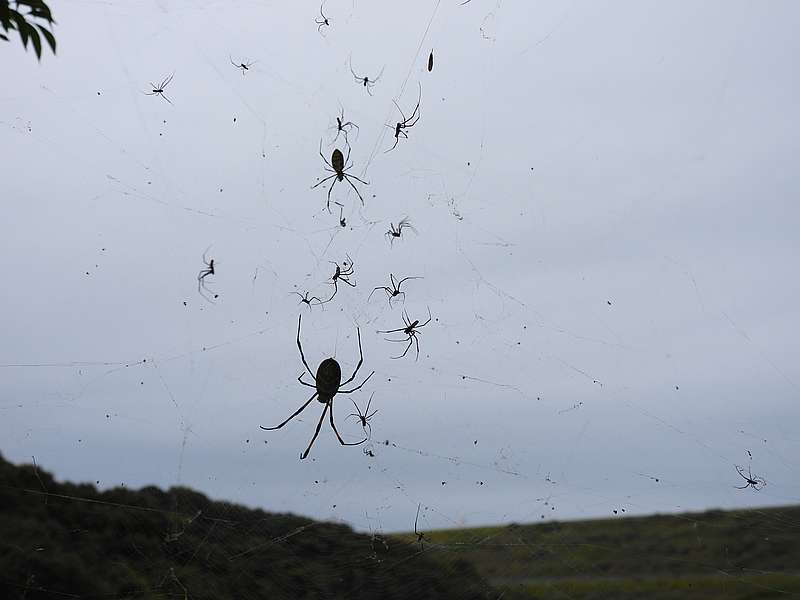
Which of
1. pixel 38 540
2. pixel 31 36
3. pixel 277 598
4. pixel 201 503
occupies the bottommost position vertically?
pixel 277 598

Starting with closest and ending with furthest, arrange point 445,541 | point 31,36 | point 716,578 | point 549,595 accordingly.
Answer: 1. point 31,36
2. point 716,578
3. point 549,595
4. point 445,541

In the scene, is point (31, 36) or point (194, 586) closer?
point (31, 36)

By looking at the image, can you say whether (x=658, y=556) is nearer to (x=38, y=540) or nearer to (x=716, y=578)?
(x=716, y=578)

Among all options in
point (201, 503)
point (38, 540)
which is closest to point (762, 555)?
point (201, 503)

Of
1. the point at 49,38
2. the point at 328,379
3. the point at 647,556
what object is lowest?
the point at 647,556

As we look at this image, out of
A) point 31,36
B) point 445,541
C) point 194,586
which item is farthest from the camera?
point 445,541

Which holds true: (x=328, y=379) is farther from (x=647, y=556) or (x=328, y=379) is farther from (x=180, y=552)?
(x=647, y=556)

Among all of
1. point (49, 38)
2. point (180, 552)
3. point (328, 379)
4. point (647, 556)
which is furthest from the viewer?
point (180, 552)

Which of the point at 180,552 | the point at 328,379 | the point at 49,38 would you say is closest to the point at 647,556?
the point at 328,379
